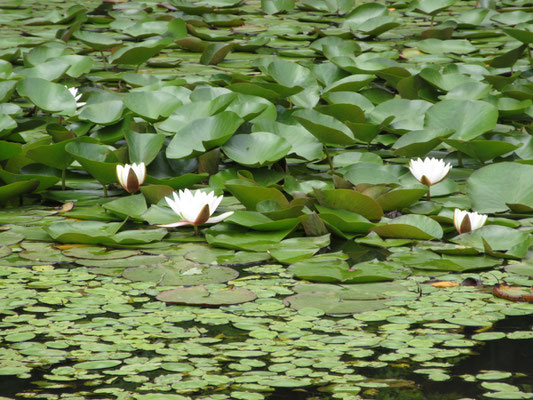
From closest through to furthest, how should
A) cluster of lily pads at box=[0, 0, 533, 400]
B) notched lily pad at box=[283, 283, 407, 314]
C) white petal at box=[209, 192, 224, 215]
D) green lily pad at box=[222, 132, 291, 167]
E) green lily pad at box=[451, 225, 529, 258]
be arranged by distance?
cluster of lily pads at box=[0, 0, 533, 400] → notched lily pad at box=[283, 283, 407, 314] → green lily pad at box=[451, 225, 529, 258] → white petal at box=[209, 192, 224, 215] → green lily pad at box=[222, 132, 291, 167]

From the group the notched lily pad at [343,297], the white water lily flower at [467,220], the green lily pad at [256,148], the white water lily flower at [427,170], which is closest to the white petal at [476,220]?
the white water lily flower at [467,220]

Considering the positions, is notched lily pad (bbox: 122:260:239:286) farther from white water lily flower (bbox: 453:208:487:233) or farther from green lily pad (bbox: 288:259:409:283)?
white water lily flower (bbox: 453:208:487:233)

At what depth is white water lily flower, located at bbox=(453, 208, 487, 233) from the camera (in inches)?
97.0

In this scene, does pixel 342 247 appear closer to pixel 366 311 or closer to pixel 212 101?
pixel 366 311

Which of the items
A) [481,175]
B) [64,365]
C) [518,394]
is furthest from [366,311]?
[481,175]

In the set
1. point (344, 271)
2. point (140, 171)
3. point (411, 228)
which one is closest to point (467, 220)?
point (411, 228)

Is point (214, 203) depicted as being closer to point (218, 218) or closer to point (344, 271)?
point (218, 218)

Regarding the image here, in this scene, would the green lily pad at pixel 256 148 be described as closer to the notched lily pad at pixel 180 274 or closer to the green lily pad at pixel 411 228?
the green lily pad at pixel 411 228

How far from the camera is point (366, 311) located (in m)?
1.99

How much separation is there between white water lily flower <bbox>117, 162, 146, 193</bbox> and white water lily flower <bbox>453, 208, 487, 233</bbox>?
1.08 m

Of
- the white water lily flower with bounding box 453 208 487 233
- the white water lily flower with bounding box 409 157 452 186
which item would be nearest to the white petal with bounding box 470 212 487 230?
the white water lily flower with bounding box 453 208 487 233

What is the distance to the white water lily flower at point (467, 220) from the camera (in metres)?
2.46

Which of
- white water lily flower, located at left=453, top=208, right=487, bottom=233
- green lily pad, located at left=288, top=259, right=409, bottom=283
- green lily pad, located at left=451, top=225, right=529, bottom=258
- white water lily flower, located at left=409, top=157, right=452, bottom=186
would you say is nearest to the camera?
green lily pad, located at left=288, top=259, right=409, bottom=283

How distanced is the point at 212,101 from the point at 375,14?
10.0ft
